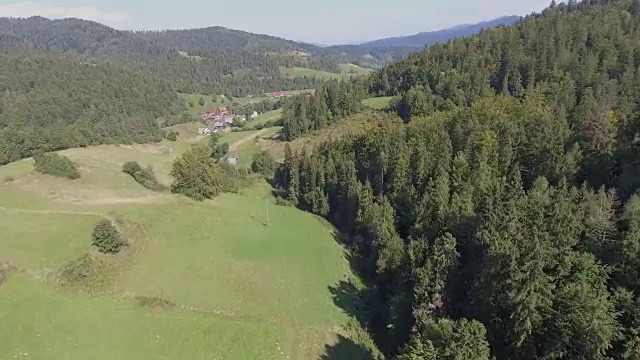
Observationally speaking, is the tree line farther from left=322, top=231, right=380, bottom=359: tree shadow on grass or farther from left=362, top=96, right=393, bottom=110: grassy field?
left=322, top=231, right=380, bottom=359: tree shadow on grass

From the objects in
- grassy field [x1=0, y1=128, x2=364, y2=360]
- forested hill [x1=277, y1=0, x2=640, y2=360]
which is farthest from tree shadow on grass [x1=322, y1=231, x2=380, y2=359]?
grassy field [x1=0, y1=128, x2=364, y2=360]

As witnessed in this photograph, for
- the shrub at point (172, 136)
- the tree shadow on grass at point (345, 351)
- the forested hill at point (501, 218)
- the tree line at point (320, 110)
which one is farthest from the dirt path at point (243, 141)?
the tree shadow on grass at point (345, 351)

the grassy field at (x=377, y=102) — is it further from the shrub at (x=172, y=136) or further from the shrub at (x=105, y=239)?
the shrub at (x=105, y=239)

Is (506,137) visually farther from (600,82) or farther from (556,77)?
(556,77)

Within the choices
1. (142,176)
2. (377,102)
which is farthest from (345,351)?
(377,102)

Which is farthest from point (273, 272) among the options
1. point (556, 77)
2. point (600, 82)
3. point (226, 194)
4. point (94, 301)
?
point (556, 77)

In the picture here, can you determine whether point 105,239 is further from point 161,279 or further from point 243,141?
point 243,141

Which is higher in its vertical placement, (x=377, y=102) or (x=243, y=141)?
(x=377, y=102)
